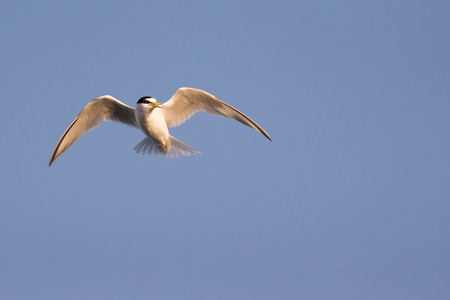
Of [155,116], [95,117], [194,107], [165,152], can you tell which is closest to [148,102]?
[155,116]

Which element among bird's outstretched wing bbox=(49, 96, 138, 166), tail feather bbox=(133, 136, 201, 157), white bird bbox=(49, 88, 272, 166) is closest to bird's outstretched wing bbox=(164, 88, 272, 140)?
white bird bbox=(49, 88, 272, 166)

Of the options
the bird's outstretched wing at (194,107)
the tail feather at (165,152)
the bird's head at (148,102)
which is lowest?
the tail feather at (165,152)

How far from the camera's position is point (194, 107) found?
11.8 m

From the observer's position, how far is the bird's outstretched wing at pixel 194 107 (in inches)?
439

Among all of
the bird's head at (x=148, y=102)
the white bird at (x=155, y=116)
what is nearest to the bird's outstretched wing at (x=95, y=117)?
the white bird at (x=155, y=116)

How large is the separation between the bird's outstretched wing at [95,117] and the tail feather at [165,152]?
56cm

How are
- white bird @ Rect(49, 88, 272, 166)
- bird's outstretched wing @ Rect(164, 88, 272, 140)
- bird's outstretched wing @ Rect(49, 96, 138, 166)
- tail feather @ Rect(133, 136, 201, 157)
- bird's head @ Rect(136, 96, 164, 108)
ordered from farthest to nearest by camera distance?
tail feather @ Rect(133, 136, 201, 157), bird's outstretched wing @ Rect(49, 96, 138, 166), bird's outstretched wing @ Rect(164, 88, 272, 140), white bird @ Rect(49, 88, 272, 166), bird's head @ Rect(136, 96, 164, 108)

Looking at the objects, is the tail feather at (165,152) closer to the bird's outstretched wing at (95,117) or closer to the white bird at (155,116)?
the white bird at (155,116)

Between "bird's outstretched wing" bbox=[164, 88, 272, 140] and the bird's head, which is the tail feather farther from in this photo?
the bird's head

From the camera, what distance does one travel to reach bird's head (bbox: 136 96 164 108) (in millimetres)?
10723

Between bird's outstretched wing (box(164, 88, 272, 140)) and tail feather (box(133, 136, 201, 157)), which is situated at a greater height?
bird's outstretched wing (box(164, 88, 272, 140))

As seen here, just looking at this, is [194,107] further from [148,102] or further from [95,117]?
[95,117]

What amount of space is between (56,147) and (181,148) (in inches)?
117

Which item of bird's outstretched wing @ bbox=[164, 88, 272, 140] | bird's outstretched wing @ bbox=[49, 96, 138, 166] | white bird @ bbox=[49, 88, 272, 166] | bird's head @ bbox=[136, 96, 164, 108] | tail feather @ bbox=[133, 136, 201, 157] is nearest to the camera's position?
bird's head @ bbox=[136, 96, 164, 108]
